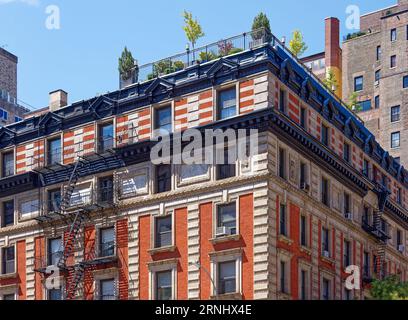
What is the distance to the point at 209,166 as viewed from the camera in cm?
5703

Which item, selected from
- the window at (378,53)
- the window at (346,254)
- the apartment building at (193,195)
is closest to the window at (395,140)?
the window at (378,53)

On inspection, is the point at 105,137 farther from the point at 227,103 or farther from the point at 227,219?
the point at 227,219

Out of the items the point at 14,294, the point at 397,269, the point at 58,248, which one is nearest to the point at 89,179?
the point at 58,248

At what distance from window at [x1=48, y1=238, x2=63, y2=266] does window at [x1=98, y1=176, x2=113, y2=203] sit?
3.85 m

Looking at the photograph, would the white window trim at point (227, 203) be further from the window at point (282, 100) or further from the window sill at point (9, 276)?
the window sill at point (9, 276)

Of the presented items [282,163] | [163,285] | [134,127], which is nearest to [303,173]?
[282,163]

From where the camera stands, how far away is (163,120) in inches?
2363

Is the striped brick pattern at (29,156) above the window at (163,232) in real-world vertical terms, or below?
above

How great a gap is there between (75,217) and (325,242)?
48.8ft

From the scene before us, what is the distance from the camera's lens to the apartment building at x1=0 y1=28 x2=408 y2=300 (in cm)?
5556

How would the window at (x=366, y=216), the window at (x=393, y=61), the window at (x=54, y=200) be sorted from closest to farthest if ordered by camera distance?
the window at (x=54, y=200) < the window at (x=366, y=216) < the window at (x=393, y=61)

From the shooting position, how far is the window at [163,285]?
57312 mm
